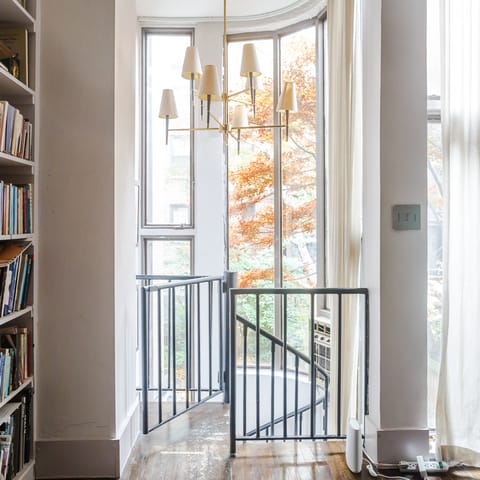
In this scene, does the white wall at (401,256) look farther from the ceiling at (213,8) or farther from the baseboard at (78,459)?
the ceiling at (213,8)

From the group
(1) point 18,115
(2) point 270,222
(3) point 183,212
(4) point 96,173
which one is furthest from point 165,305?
(1) point 18,115

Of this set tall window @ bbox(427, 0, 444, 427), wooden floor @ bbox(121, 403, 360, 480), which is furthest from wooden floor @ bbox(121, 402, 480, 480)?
tall window @ bbox(427, 0, 444, 427)

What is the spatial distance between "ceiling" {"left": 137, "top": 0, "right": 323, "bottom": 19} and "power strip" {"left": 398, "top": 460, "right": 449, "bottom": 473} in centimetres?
373

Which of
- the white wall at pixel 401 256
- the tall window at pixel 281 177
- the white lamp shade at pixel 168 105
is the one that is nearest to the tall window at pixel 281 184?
the tall window at pixel 281 177

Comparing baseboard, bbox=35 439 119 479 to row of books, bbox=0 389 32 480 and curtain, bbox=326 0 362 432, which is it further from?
curtain, bbox=326 0 362 432

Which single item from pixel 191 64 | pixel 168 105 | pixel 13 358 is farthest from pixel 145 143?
pixel 13 358

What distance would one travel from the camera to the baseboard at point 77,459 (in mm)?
2162

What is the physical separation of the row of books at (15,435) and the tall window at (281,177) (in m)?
2.60

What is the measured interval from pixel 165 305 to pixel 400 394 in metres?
2.77

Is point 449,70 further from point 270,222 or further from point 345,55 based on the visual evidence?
point 270,222

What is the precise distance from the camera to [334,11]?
11.1 ft

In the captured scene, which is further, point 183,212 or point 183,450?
point 183,212

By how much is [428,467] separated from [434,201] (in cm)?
186

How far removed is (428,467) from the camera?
2.16 m
